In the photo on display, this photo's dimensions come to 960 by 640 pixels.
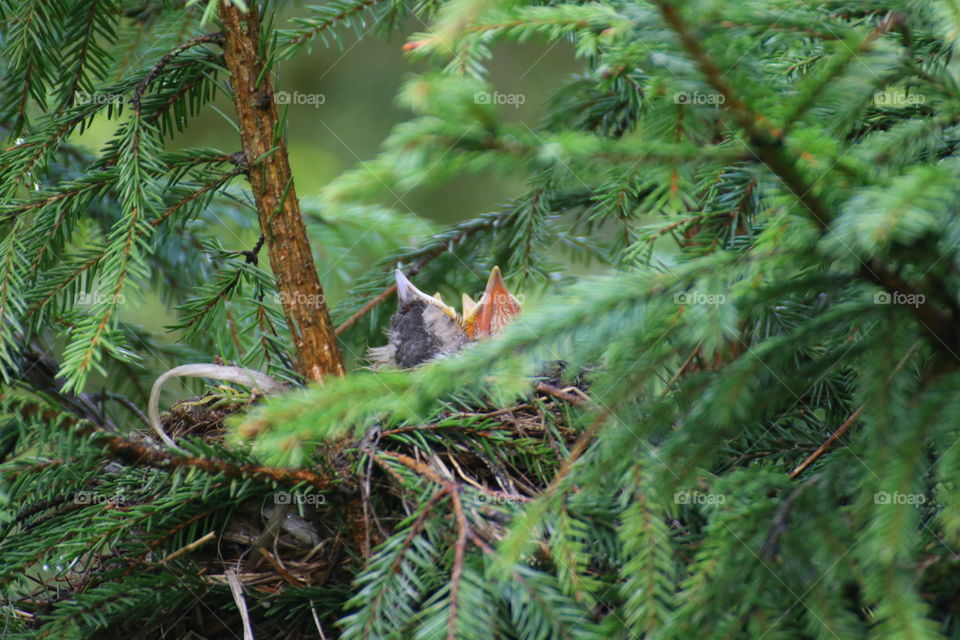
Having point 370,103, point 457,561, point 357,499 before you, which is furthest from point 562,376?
point 370,103

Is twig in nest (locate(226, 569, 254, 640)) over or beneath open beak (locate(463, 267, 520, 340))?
over

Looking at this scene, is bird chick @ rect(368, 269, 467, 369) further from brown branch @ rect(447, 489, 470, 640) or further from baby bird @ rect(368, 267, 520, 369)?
brown branch @ rect(447, 489, 470, 640)

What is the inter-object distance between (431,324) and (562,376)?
1.22 meters

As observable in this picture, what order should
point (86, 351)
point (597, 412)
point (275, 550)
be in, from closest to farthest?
1. point (597, 412)
2. point (86, 351)
3. point (275, 550)

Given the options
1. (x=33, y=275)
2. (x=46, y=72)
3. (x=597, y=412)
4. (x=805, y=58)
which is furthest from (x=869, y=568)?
(x=46, y=72)

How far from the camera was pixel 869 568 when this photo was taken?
0.78m

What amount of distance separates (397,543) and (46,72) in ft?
3.45

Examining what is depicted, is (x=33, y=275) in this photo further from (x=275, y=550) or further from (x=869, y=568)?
(x=869, y=568)

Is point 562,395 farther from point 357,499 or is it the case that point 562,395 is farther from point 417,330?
point 417,330

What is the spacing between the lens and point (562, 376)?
1.00 metres

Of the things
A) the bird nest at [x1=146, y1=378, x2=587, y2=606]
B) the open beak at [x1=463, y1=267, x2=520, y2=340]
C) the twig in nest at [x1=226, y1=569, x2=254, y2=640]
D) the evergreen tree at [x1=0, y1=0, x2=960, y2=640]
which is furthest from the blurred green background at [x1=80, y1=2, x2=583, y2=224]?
the twig in nest at [x1=226, y1=569, x2=254, y2=640]

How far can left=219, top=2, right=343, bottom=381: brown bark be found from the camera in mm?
1305

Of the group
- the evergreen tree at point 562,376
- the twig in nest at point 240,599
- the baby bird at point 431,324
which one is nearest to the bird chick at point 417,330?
the baby bird at point 431,324

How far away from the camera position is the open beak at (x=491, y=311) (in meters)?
2.25
